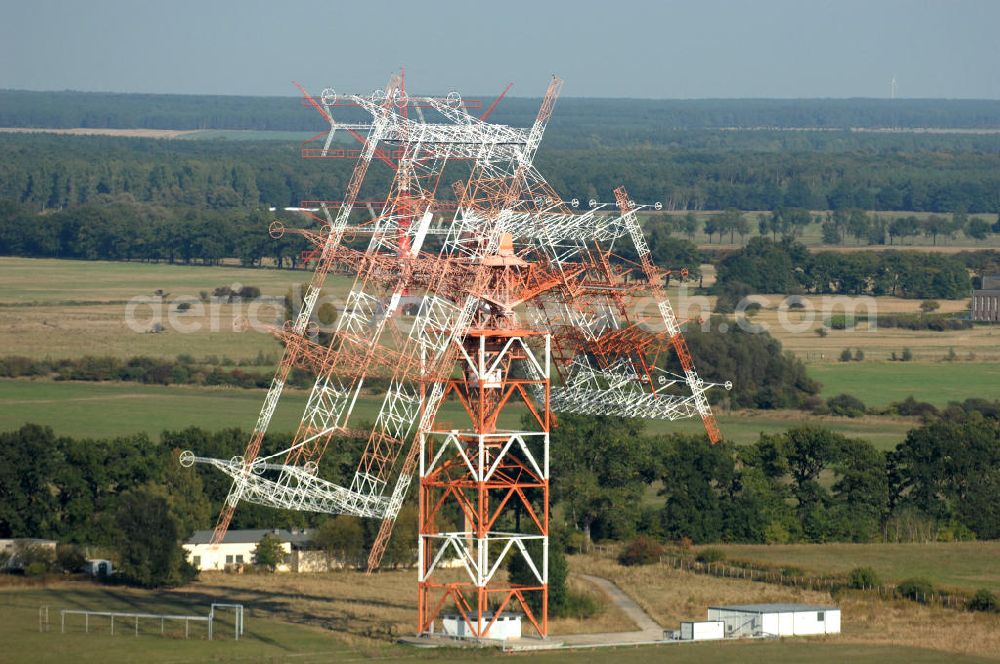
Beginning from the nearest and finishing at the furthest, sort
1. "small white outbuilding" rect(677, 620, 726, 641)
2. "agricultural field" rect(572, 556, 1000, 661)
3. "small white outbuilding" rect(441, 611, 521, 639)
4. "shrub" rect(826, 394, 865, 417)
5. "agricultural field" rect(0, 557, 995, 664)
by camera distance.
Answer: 1. "agricultural field" rect(0, 557, 995, 664)
2. "small white outbuilding" rect(441, 611, 521, 639)
3. "small white outbuilding" rect(677, 620, 726, 641)
4. "agricultural field" rect(572, 556, 1000, 661)
5. "shrub" rect(826, 394, 865, 417)

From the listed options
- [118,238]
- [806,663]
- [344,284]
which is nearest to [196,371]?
[344,284]

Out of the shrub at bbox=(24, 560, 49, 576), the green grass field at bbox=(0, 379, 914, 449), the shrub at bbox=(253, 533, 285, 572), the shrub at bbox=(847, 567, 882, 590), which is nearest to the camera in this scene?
the shrub at bbox=(847, 567, 882, 590)

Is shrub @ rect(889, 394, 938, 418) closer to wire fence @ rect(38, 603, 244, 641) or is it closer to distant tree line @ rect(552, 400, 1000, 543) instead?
distant tree line @ rect(552, 400, 1000, 543)

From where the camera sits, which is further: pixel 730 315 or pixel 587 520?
pixel 730 315

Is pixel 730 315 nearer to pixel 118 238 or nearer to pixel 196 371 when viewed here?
pixel 196 371

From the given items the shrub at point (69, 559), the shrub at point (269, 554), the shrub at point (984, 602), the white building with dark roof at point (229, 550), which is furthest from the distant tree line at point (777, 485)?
the shrub at point (69, 559)

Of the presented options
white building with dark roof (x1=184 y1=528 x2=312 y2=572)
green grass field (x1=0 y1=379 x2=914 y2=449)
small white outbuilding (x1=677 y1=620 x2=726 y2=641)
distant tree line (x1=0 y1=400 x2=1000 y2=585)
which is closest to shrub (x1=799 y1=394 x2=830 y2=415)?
green grass field (x1=0 y1=379 x2=914 y2=449)

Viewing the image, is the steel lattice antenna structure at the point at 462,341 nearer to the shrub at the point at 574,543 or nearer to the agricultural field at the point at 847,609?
the shrub at the point at 574,543
